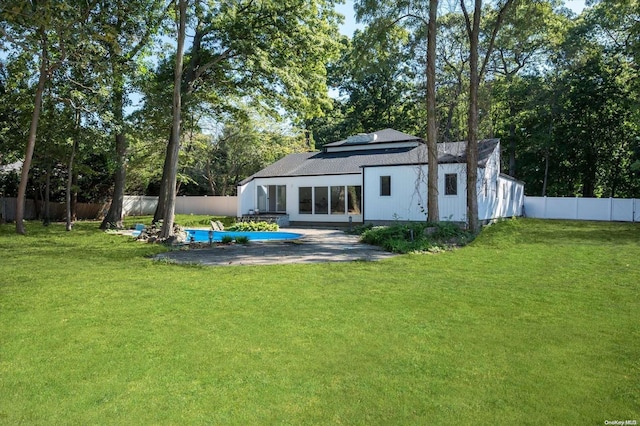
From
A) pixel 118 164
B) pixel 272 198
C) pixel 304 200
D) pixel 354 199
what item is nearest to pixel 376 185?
pixel 354 199

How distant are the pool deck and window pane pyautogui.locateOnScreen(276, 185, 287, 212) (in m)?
10.5

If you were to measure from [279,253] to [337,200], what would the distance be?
1123 centimetres

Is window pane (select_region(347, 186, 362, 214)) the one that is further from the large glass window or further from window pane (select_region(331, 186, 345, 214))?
the large glass window

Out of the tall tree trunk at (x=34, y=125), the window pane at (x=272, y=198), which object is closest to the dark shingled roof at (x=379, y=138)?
the window pane at (x=272, y=198)

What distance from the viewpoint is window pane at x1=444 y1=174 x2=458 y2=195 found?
60.6ft

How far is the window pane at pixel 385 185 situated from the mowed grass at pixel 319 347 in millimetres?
11858

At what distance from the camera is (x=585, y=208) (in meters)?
25.2

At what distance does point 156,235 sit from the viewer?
50.7ft

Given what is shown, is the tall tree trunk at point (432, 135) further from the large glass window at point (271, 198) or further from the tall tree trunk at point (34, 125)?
the tall tree trunk at point (34, 125)

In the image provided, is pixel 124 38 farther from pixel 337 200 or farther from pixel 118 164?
pixel 337 200

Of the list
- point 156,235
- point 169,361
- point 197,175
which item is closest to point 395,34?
point 156,235

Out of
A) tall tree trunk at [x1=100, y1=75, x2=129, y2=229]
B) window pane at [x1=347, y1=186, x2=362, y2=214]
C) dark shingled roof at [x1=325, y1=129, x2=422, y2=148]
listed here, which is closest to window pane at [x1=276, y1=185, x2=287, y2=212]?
dark shingled roof at [x1=325, y1=129, x2=422, y2=148]

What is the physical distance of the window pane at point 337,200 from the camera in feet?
72.4

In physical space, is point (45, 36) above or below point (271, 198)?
above
